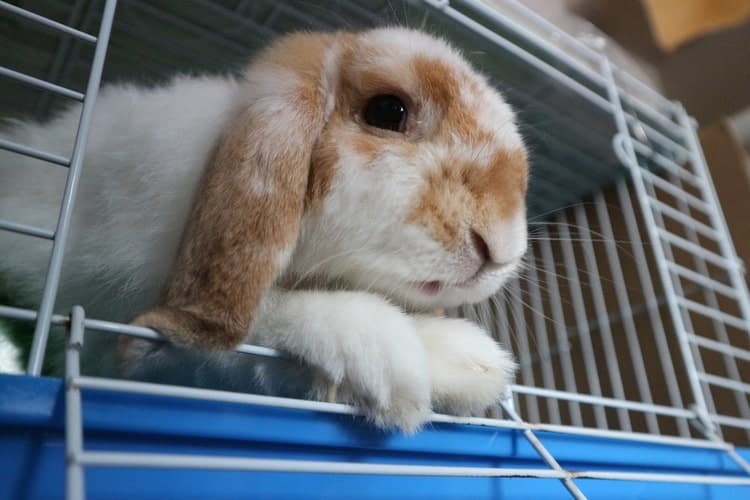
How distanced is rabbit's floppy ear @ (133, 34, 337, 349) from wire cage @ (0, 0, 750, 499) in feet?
0.16

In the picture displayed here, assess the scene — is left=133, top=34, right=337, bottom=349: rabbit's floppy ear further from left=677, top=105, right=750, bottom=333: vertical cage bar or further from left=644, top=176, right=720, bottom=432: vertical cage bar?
left=677, top=105, right=750, bottom=333: vertical cage bar

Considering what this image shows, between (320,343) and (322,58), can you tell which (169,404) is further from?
(322,58)

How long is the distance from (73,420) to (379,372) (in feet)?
0.84

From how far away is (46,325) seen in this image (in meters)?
0.43

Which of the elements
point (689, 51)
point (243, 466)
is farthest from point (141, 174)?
point (689, 51)

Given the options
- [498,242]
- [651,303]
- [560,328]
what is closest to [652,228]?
[651,303]

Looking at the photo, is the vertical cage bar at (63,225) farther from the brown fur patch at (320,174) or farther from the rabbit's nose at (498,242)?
the rabbit's nose at (498,242)

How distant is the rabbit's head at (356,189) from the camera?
1.73ft

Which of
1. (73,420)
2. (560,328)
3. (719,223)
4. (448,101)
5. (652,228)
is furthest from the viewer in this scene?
(560,328)

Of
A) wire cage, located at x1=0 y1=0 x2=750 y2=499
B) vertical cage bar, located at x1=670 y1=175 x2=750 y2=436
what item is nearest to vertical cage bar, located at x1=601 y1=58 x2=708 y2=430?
wire cage, located at x1=0 y1=0 x2=750 y2=499

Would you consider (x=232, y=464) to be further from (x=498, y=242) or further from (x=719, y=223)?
(x=719, y=223)

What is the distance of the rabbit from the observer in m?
0.51

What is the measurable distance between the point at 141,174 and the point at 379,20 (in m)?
0.51

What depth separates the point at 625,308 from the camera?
1.24 meters
